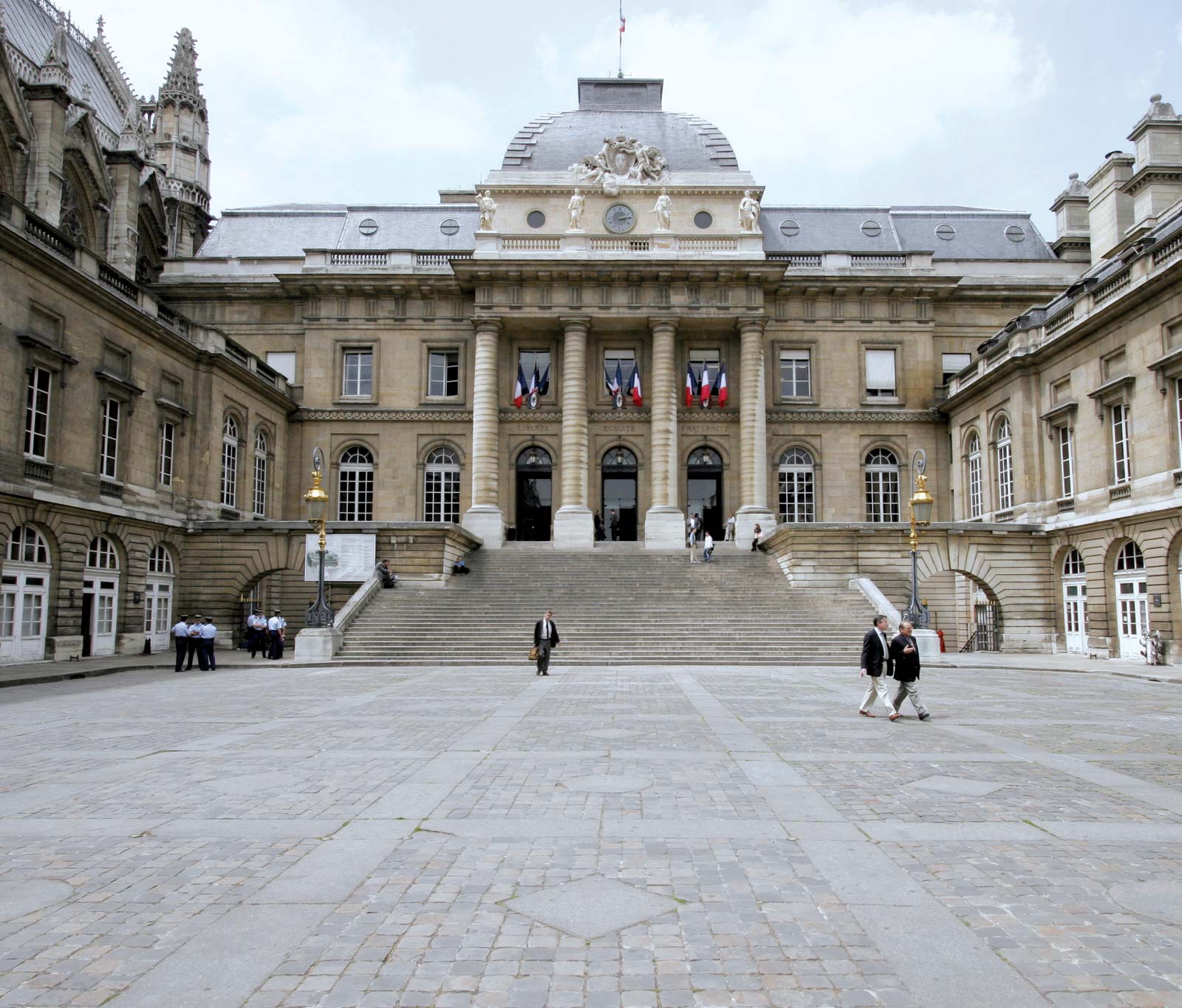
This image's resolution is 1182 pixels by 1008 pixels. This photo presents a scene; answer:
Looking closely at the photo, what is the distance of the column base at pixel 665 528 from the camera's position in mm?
38000

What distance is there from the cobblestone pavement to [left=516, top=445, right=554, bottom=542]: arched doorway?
29.8m

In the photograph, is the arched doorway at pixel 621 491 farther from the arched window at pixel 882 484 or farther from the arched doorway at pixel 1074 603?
the arched doorway at pixel 1074 603

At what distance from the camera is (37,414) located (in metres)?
24.7

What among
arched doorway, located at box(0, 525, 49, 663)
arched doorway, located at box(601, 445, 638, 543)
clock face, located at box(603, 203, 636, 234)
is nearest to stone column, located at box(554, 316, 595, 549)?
arched doorway, located at box(601, 445, 638, 543)

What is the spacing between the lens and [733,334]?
135 feet

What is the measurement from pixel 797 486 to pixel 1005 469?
8.86m

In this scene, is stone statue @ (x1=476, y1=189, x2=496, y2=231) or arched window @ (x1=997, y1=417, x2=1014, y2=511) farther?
stone statue @ (x1=476, y1=189, x2=496, y2=231)

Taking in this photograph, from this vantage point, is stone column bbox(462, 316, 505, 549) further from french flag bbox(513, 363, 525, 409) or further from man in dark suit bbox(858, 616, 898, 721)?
man in dark suit bbox(858, 616, 898, 721)

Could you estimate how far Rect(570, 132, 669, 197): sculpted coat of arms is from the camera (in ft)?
137

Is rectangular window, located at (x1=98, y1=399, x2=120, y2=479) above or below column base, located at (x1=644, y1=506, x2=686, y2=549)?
above

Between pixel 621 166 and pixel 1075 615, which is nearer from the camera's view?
pixel 1075 615

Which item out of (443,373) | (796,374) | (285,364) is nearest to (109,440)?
(285,364)

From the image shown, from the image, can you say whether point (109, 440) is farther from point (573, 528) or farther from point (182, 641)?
point (573, 528)

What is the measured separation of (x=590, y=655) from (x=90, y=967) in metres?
20.1
